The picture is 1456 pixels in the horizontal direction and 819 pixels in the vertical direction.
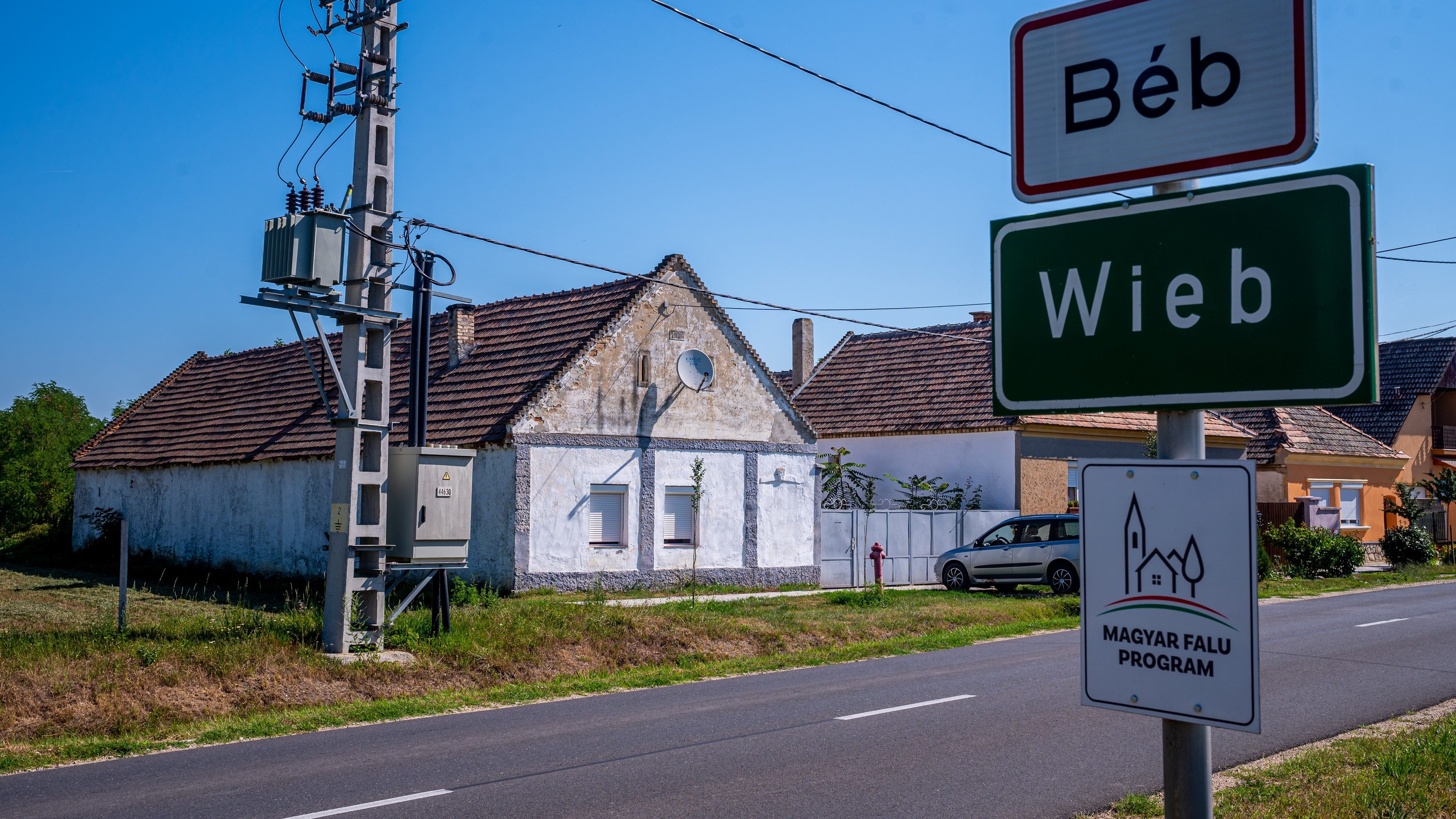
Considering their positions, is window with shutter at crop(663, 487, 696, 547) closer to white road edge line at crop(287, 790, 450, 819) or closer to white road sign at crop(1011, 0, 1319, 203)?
white road edge line at crop(287, 790, 450, 819)

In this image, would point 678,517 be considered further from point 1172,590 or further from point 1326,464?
point 1326,464

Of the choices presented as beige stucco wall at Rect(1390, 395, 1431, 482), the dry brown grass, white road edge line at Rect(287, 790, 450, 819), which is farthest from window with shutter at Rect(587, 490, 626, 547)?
beige stucco wall at Rect(1390, 395, 1431, 482)

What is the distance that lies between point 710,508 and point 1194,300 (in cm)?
2166

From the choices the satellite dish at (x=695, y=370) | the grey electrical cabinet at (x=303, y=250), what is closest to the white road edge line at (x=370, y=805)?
the grey electrical cabinet at (x=303, y=250)

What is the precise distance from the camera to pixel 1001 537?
82.1 feet

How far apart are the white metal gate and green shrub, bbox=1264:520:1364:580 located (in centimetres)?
812

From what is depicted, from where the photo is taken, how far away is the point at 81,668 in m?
10.8

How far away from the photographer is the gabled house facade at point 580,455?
21594mm

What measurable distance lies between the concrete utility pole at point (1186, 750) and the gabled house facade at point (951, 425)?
25057mm

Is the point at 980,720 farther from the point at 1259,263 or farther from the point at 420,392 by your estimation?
the point at 1259,263

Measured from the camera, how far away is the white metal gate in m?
26.1

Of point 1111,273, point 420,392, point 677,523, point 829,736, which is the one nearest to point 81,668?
point 420,392

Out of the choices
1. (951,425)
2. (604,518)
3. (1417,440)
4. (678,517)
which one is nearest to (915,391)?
(951,425)

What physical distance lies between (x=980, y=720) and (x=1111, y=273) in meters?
8.41
